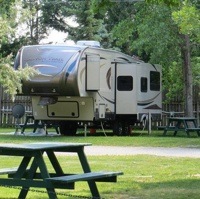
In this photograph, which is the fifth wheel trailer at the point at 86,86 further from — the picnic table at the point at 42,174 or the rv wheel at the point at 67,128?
the picnic table at the point at 42,174

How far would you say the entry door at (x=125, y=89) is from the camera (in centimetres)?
2562

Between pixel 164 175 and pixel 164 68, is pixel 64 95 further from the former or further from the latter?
pixel 164 175

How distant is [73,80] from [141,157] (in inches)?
321

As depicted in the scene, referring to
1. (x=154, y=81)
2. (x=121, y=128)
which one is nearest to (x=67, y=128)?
(x=121, y=128)

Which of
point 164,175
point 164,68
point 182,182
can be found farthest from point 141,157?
point 164,68

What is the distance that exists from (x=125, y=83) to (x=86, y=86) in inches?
107

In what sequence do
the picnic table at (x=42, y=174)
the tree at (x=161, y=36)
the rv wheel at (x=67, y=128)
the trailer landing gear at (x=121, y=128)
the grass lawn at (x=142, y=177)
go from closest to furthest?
the picnic table at (x=42, y=174)
the grass lawn at (x=142, y=177)
the tree at (x=161, y=36)
the rv wheel at (x=67, y=128)
the trailer landing gear at (x=121, y=128)

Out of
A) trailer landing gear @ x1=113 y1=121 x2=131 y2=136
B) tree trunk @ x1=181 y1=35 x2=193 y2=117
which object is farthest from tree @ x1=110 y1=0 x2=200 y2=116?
trailer landing gear @ x1=113 y1=121 x2=131 y2=136

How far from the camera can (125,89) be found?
25.8 m

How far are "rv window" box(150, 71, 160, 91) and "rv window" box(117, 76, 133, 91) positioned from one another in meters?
1.67

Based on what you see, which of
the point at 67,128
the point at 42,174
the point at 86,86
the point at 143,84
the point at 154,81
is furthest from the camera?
the point at 154,81

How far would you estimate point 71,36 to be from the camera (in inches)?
1550

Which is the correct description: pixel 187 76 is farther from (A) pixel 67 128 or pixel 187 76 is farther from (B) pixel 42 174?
(B) pixel 42 174

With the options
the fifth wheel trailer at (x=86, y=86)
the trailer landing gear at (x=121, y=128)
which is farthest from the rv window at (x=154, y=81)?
the trailer landing gear at (x=121, y=128)
